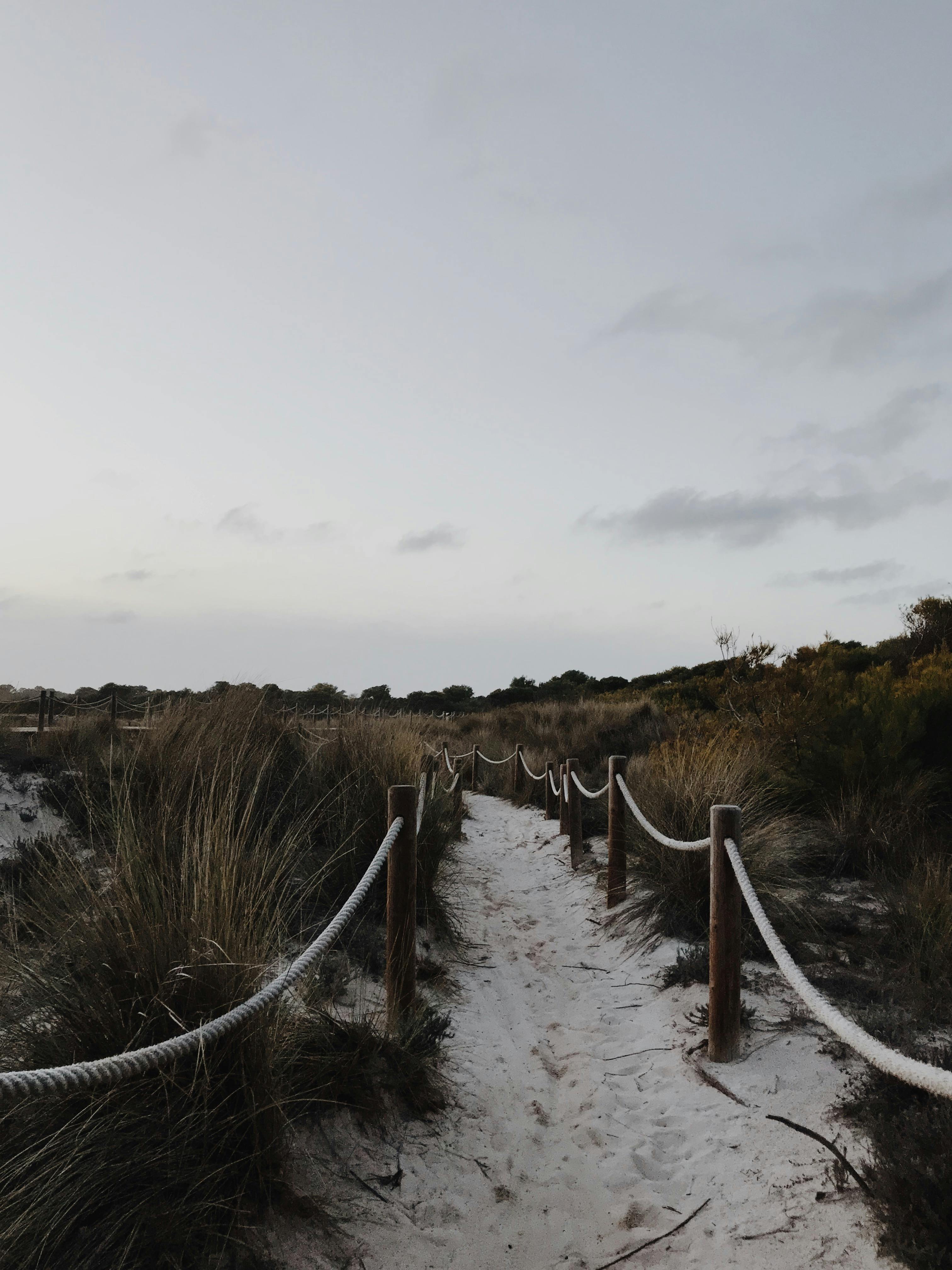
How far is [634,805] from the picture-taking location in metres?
5.55

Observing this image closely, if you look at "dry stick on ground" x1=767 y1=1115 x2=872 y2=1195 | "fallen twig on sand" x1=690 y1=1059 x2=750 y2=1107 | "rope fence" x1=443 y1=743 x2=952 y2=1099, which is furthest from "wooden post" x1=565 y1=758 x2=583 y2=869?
"dry stick on ground" x1=767 y1=1115 x2=872 y2=1195

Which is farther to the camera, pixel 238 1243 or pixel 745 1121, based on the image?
pixel 745 1121

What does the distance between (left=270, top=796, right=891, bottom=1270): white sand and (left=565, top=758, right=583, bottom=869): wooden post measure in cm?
320

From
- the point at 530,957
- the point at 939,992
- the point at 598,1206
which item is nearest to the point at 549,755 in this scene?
the point at 530,957

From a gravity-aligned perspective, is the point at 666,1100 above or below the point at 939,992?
below

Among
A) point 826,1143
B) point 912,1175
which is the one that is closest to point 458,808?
point 826,1143

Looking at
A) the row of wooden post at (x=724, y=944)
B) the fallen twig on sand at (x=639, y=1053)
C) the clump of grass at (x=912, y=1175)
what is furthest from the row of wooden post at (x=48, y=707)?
the clump of grass at (x=912, y=1175)

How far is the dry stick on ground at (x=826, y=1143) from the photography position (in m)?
2.69

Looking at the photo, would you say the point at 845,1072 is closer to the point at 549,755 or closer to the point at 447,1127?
the point at 447,1127

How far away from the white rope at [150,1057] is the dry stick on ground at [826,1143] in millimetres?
1869

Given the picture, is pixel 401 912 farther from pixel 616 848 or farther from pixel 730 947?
pixel 616 848

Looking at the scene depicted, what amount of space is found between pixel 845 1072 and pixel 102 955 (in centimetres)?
307

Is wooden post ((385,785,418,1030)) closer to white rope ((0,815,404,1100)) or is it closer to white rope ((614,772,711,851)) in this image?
white rope ((0,815,404,1100))

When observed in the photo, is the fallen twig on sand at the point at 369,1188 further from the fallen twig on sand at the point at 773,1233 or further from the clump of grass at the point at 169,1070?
the fallen twig on sand at the point at 773,1233
